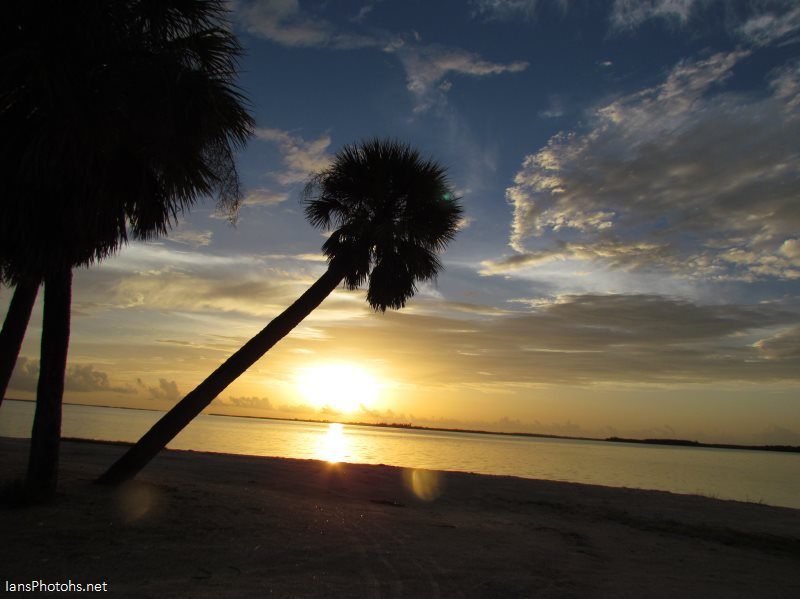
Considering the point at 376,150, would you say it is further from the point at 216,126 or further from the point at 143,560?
the point at 143,560

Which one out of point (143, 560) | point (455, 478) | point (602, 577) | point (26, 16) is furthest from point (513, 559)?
point (455, 478)

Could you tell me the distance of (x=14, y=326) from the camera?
880 centimetres

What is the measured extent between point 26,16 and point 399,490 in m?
12.8

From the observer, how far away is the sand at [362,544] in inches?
235

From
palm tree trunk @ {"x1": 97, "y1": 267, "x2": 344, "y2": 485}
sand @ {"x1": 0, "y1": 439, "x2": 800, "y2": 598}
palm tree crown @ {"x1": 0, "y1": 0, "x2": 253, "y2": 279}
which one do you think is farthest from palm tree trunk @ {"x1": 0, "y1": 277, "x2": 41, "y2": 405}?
palm tree trunk @ {"x1": 97, "y1": 267, "x2": 344, "y2": 485}

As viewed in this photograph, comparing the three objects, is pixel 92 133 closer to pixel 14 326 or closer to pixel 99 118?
pixel 99 118

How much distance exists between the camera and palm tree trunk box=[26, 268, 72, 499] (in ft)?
26.0

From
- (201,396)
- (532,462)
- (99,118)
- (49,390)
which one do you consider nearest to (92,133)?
(99,118)

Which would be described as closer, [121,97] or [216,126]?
[121,97]

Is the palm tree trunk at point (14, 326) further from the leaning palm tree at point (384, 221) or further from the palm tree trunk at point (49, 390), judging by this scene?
the leaning palm tree at point (384, 221)

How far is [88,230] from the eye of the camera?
7.32 m

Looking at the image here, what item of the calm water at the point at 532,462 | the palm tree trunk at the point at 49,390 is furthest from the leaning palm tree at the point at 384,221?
the calm water at the point at 532,462

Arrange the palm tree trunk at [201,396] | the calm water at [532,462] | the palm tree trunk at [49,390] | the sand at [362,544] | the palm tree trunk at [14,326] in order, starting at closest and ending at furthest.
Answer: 1. the sand at [362,544]
2. the palm tree trunk at [49,390]
3. the palm tree trunk at [14,326]
4. the palm tree trunk at [201,396]
5. the calm water at [532,462]

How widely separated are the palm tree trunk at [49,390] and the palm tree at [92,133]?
0.02 metres
